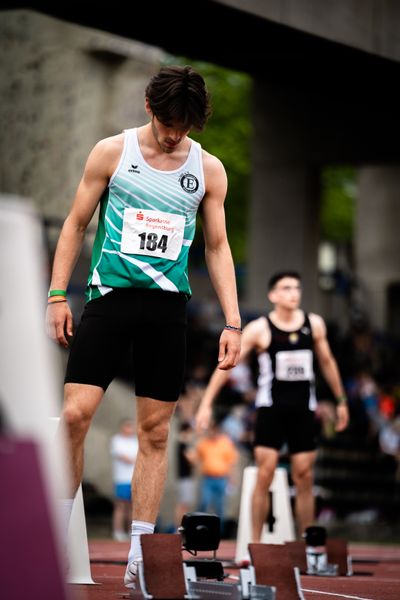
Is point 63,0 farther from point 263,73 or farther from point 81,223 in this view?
point 81,223

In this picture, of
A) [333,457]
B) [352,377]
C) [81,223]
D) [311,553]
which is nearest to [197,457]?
[333,457]

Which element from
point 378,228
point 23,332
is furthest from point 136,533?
point 378,228

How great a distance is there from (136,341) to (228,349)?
46 centimetres

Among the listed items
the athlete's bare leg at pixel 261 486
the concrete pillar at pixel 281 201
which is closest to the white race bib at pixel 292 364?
the athlete's bare leg at pixel 261 486

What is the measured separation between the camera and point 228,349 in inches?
266

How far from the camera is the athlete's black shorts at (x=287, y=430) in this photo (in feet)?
36.8

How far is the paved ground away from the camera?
6.96m

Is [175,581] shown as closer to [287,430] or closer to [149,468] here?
[149,468]

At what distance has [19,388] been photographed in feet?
10.2

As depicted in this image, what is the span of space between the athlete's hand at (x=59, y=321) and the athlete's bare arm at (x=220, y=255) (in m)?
0.78

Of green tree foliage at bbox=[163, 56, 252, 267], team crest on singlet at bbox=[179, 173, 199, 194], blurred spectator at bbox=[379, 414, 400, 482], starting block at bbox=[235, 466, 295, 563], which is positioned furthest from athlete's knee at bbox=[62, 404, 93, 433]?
green tree foliage at bbox=[163, 56, 252, 267]

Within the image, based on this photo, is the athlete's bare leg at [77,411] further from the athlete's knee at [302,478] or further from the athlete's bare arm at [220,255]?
the athlete's knee at [302,478]

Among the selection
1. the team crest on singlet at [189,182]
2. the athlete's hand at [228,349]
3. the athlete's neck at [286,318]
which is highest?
the team crest on singlet at [189,182]

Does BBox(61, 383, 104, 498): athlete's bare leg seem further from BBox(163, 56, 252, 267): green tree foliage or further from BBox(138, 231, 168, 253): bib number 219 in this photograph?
BBox(163, 56, 252, 267): green tree foliage
